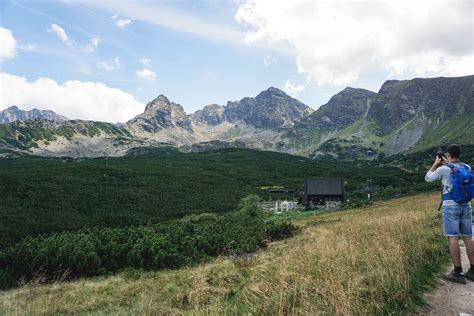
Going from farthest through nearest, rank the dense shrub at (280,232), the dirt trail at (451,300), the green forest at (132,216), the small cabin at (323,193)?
1. the small cabin at (323,193)
2. the dense shrub at (280,232)
3. the green forest at (132,216)
4. the dirt trail at (451,300)

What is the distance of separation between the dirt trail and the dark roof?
7365 cm

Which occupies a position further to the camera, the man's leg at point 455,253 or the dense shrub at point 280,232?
the dense shrub at point 280,232

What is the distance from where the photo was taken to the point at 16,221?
66.1 meters

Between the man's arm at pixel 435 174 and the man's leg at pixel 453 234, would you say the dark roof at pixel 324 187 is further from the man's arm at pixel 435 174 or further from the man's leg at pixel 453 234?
the man's leg at pixel 453 234

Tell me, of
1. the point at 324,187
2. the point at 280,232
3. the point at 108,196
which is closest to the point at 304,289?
the point at 280,232

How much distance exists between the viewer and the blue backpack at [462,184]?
24.9 feet

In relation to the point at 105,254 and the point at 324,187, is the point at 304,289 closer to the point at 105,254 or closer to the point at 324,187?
the point at 105,254

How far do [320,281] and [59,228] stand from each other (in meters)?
68.4

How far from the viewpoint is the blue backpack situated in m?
7.58

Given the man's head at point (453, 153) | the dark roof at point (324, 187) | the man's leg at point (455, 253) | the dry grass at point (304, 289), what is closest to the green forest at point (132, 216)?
the dark roof at point (324, 187)

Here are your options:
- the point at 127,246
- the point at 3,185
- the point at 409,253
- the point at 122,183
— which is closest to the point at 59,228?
the point at 3,185

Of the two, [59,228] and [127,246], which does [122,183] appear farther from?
[127,246]

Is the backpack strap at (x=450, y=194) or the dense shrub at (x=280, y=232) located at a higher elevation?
the backpack strap at (x=450, y=194)

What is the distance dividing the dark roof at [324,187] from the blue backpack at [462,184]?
7293 cm
